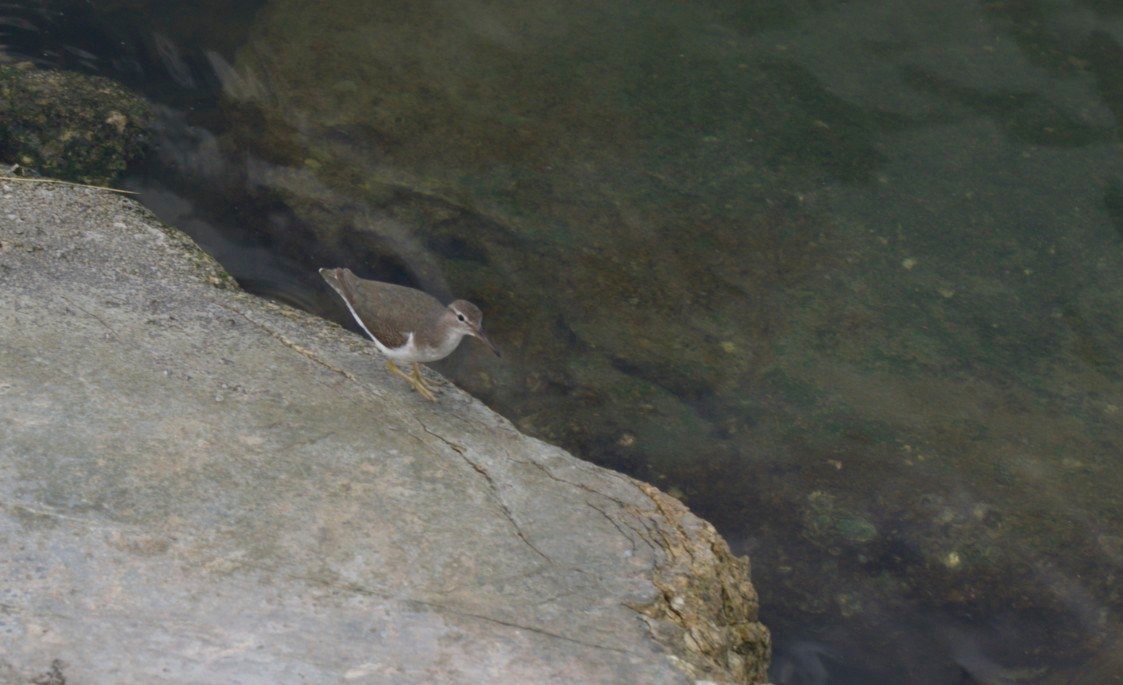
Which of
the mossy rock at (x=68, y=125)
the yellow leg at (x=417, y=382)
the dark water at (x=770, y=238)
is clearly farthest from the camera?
the mossy rock at (x=68, y=125)

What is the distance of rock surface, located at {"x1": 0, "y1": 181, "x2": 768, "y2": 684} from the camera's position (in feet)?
9.46

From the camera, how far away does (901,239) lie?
6137 millimetres

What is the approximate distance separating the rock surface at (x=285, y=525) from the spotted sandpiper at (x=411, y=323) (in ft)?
0.43

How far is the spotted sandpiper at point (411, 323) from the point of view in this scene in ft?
Answer: 14.7

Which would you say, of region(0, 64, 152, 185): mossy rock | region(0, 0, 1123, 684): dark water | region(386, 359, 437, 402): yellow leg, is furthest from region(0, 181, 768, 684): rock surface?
region(0, 64, 152, 185): mossy rock

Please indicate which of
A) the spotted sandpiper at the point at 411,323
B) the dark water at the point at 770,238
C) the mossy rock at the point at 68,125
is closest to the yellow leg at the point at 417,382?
the spotted sandpiper at the point at 411,323

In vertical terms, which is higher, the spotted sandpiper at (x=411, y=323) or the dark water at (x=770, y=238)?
the spotted sandpiper at (x=411, y=323)

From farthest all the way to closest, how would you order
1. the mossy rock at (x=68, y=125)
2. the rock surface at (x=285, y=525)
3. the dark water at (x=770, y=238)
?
the mossy rock at (x=68, y=125) → the dark water at (x=770, y=238) → the rock surface at (x=285, y=525)

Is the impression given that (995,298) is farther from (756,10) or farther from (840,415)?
(756,10)

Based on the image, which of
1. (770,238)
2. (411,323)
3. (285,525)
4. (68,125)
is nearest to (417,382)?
(411,323)

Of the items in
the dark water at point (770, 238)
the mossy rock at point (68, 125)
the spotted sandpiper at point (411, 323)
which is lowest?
the dark water at point (770, 238)

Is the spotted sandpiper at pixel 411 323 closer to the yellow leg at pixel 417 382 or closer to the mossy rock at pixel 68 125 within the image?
the yellow leg at pixel 417 382

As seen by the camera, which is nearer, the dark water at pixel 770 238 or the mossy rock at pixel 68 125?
the dark water at pixel 770 238

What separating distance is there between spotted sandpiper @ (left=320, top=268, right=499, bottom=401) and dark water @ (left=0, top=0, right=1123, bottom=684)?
0.95m
